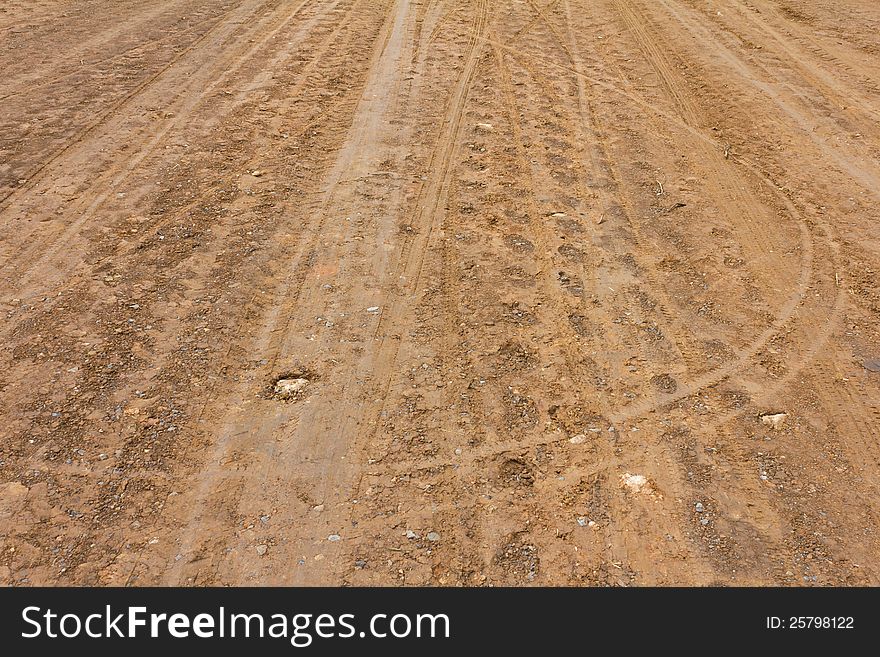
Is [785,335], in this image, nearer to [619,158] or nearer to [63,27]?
[619,158]

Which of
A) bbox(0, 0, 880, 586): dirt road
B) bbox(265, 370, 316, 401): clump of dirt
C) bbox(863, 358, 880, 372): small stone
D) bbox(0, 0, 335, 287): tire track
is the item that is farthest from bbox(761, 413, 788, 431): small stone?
bbox(0, 0, 335, 287): tire track

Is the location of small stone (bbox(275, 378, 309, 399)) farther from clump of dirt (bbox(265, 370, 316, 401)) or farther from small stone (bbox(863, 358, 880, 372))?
small stone (bbox(863, 358, 880, 372))

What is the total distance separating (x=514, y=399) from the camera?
4945 millimetres

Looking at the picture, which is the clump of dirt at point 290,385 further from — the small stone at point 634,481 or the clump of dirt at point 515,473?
the small stone at point 634,481

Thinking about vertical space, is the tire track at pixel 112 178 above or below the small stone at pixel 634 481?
above

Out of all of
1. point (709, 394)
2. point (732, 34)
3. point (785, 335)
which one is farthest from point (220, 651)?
point (732, 34)

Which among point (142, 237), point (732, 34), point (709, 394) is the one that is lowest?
point (709, 394)

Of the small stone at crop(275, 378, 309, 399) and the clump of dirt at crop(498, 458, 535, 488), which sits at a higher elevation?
the small stone at crop(275, 378, 309, 399)

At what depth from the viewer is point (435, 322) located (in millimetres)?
5582

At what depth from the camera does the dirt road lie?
13.4 feet

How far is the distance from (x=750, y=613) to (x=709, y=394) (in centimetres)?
168

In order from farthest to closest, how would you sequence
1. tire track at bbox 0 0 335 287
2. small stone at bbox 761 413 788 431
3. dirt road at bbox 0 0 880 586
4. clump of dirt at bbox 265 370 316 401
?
tire track at bbox 0 0 335 287 → clump of dirt at bbox 265 370 316 401 → small stone at bbox 761 413 788 431 → dirt road at bbox 0 0 880 586

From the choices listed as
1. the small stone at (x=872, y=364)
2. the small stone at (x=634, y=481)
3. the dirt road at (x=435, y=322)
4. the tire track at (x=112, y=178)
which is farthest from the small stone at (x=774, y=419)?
the tire track at (x=112, y=178)

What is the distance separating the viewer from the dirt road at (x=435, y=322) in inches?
161
